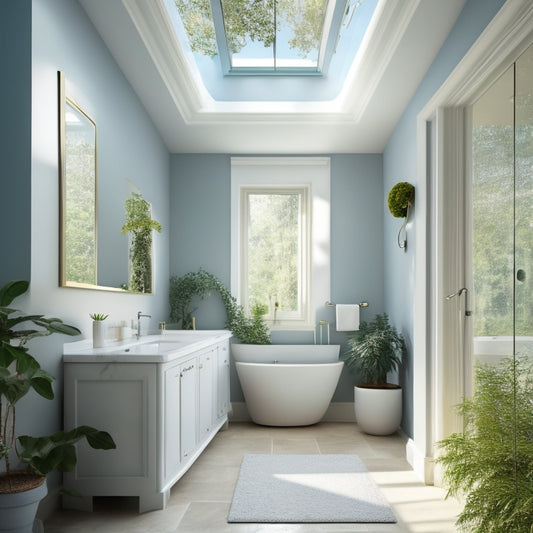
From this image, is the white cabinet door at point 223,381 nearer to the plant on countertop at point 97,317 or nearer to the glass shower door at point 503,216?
the plant on countertop at point 97,317

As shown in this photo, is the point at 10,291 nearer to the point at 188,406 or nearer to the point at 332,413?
the point at 188,406

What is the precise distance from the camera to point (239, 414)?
5648 millimetres

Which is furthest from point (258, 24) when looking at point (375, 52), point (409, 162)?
point (409, 162)

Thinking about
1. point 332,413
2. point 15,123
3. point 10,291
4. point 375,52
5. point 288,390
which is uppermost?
point 375,52

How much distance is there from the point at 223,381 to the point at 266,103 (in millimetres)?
2345

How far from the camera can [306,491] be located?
349 cm

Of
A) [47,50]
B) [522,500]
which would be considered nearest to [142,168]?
[47,50]

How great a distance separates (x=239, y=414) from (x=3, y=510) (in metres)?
3.55

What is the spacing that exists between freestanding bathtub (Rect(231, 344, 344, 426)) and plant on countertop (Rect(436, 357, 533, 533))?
221 centimetres

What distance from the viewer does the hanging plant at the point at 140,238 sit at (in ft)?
13.9

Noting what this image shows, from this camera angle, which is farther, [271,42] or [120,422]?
[271,42]

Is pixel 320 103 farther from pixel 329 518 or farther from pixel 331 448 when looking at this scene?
pixel 329 518

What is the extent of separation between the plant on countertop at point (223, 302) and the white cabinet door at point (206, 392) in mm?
1008

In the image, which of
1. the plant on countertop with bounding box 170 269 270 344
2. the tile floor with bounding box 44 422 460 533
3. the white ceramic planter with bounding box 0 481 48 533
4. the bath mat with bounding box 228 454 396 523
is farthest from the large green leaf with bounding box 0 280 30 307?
the plant on countertop with bounding box 170 269 270 344
